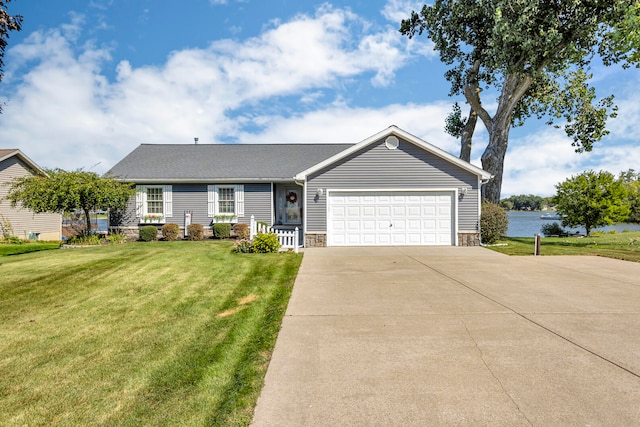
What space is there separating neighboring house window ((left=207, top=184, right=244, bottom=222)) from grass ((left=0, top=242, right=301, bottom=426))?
820cm

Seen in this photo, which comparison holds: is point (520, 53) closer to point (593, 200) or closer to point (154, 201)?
point (593, 200)

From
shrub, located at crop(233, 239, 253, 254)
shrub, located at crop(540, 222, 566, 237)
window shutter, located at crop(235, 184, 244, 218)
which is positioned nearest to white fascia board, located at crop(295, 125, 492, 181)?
shrub, located at crop(233, 239, 253, 254)

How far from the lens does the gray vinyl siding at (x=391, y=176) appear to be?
1438 cm

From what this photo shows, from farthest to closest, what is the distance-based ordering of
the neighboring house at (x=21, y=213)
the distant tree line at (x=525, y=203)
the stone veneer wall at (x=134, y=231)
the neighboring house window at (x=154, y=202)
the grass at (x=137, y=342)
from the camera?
the distant tree line at (x=525, y=203) → the neighboring house at (x=21, y=213) → the neighboring house window at (x=154, y=202) → the stone veneer wall at (x=134, y=231) → the grass at (x=137, y=342)

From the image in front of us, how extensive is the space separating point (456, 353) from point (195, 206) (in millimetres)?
15780

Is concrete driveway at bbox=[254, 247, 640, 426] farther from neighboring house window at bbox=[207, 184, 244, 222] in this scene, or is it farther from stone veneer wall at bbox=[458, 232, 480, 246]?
neighboring house window at bbox=[207, 184, 244, 222]

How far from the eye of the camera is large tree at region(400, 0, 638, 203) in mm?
15633

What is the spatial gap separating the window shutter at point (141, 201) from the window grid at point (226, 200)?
385 centimetres

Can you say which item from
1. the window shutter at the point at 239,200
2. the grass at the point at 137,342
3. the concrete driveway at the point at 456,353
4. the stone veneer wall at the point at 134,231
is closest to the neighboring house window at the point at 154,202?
the stone veneer wall at the point at 134,231

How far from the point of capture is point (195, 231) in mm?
16672

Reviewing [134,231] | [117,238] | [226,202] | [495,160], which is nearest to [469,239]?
[495,160]

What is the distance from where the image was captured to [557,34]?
50.0ft

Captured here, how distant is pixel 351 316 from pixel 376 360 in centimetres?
154

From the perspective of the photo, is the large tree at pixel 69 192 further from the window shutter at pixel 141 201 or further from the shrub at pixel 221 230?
the shrub at pixel 221 230
